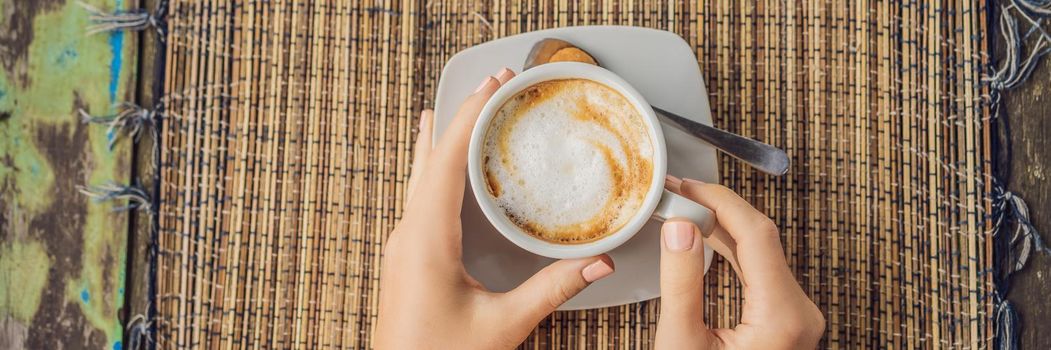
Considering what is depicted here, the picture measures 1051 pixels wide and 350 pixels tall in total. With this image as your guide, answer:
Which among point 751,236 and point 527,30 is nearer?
point 751,236

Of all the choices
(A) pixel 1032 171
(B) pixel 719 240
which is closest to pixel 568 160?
(B) pixel 719 240

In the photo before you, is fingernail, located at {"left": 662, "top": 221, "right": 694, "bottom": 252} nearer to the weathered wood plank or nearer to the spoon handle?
the spoon handle

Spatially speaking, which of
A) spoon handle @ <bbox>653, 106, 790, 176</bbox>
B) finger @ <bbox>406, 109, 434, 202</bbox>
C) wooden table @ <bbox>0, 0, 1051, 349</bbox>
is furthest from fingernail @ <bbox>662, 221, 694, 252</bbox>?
wooden table @ <bbox>0, 0, 1051, 349</bbox>

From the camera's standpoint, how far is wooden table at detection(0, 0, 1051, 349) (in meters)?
0.82

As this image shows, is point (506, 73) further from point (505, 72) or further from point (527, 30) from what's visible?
point (527, 30)

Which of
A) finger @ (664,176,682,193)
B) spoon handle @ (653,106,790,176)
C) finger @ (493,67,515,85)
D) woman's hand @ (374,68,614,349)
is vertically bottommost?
woman's hand @ (374,68,614,349)

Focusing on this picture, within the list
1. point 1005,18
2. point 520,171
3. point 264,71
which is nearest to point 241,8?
point 264,71

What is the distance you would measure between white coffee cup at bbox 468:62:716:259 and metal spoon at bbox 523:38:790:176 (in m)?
0.07

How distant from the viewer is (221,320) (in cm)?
79

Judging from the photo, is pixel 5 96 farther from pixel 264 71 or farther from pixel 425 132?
pixel 425 132

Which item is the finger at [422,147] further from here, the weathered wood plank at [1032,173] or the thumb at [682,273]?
the weathered wood plank at [1032,173]

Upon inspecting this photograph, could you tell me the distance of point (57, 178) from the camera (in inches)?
32.6

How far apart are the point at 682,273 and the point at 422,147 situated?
11.2 inches

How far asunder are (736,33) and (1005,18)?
0.29 meters
